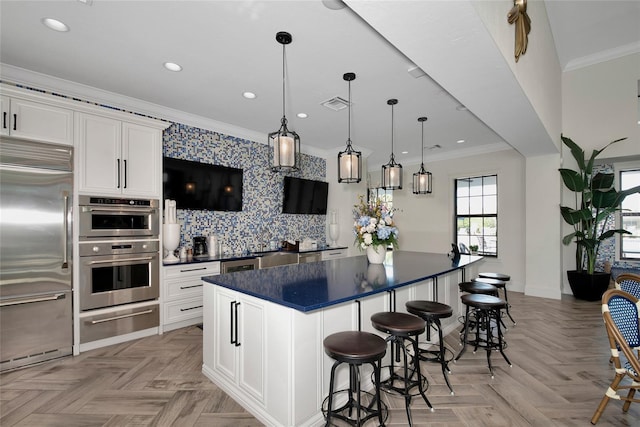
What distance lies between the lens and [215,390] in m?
2.33

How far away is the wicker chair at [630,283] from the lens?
7.93 feet

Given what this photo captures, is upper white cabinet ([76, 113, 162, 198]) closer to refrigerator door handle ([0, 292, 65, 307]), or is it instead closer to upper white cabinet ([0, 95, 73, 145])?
upper white cabinet ([0, 95, 73, 145])

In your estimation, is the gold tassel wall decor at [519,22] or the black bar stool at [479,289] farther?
the black bar stool at [479,289]

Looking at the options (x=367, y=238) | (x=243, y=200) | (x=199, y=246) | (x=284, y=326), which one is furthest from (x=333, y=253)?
(x=284, y=326)

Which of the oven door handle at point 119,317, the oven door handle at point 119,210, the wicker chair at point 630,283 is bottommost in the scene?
the oven door handle at point 119,317

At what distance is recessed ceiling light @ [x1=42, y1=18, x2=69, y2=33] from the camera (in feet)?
7.49

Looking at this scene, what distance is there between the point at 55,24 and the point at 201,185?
2301mm

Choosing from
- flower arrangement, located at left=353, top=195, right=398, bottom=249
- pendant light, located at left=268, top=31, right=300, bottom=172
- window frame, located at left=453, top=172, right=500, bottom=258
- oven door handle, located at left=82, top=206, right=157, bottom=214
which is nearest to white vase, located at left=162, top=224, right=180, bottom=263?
oven door handle, located at left=82, top=206, right=157, bottom=214

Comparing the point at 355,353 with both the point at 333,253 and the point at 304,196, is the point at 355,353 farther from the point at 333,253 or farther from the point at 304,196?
the point at 304,196

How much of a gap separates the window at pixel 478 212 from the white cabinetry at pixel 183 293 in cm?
542

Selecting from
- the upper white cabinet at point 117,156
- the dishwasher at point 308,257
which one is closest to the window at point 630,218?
the dishwasher at point 308,257

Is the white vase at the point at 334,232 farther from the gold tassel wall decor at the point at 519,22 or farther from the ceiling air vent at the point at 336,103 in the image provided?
the gold tassel wall decor at the point at 519,22

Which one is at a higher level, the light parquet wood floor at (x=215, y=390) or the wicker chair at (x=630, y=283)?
the wicker chair at (x=630, y=283)

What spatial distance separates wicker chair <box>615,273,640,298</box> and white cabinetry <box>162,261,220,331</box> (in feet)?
14.0
